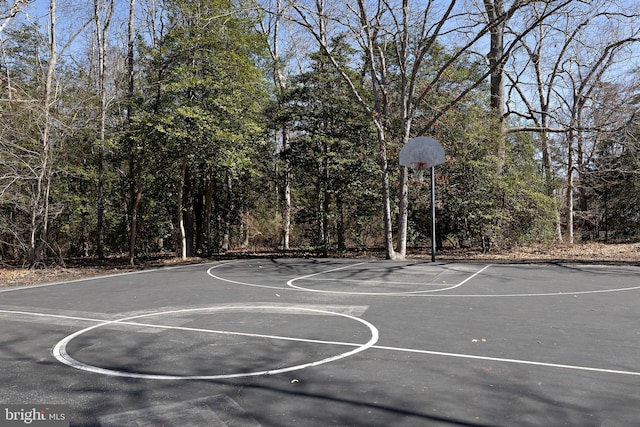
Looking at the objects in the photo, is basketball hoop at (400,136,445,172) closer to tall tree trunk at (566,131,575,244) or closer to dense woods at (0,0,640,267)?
dense woods at (0,0,640,267)

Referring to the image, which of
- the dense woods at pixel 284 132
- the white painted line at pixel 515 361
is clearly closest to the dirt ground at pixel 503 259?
the dense woods at pixel 284 132

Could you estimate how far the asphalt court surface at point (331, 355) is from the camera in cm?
328

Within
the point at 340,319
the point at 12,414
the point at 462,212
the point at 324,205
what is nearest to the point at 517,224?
the point at 462,212

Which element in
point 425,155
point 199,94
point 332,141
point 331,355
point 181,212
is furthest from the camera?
point 181,212

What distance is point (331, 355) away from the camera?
15.1ft

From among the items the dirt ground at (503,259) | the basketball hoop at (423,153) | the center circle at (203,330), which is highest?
the basketball hoop at (423,153)

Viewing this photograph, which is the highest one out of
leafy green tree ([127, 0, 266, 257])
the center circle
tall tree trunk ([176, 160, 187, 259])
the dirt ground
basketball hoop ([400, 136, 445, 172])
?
leafy green tree ([127, 0, 266, 257])

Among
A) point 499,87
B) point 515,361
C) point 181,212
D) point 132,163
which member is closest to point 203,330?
point 515,361

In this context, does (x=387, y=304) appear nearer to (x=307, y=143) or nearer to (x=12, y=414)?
(x=12, y=414)

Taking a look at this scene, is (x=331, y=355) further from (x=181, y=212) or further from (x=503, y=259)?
(x=181, y=212)

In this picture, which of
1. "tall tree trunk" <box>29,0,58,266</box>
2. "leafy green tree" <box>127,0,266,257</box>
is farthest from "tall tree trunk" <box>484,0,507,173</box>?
"tall tree trunk" <box>29,0,58,266</box>

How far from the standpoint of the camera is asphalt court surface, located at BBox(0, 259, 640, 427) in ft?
10.8

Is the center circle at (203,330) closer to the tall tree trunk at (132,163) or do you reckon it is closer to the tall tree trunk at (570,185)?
the tall tree trunk at (132,163)

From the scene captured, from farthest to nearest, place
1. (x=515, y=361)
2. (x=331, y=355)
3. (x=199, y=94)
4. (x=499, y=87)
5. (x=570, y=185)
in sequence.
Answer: (x=570, y=185), (x=499, y=87), (x=199, y=94), (x=331, y=355), (x=515, y=361)
